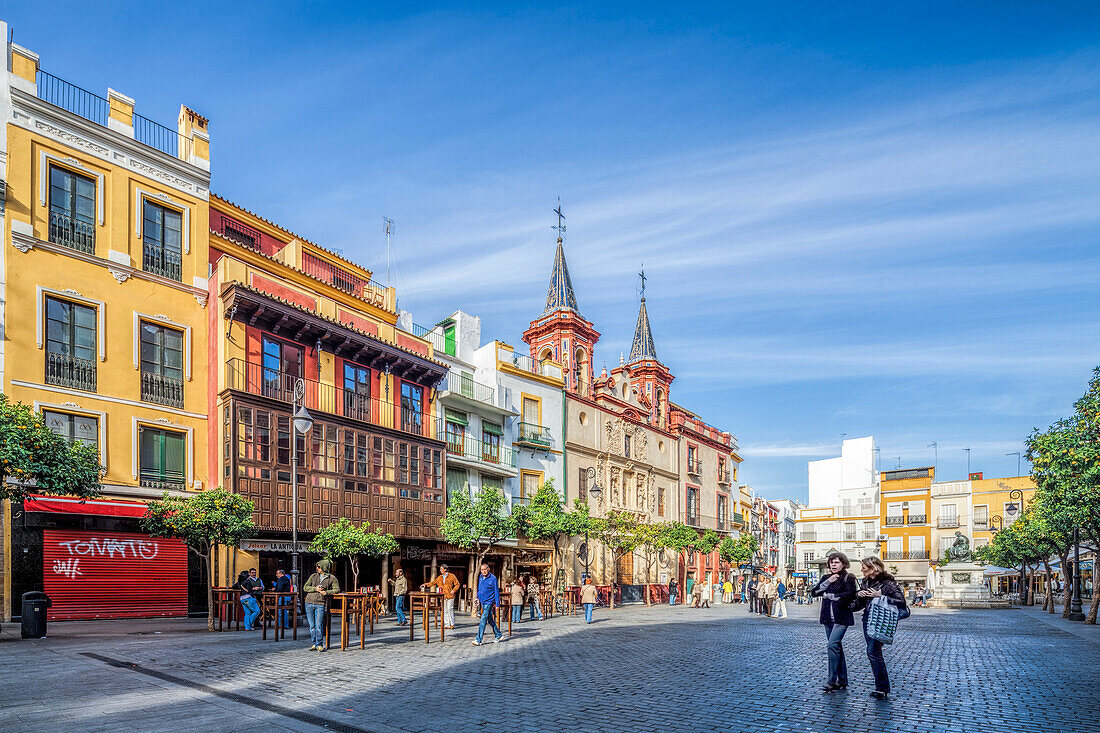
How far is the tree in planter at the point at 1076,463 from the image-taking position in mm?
20328

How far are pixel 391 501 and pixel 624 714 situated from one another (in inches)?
850

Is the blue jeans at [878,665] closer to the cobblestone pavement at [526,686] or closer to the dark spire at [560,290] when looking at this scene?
the cobblestone pavement at [526,686]

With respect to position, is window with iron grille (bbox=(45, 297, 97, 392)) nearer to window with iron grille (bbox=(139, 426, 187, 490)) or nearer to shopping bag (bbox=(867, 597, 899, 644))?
window with iron grille (bbox=(139, 426, 187, 490))

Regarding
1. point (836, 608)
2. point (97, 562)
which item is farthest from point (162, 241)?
point (836, 608)

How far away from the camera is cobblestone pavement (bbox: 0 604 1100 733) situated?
8.32 m

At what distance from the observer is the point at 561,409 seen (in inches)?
1753

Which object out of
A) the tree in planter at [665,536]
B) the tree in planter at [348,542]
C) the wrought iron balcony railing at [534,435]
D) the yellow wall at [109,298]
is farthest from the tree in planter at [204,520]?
the tree in planter at [665,536]

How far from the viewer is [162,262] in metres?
25.4

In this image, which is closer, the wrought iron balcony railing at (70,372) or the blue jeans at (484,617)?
the blue jeans at (484,617)

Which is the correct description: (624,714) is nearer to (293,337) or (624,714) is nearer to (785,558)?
(293,337)

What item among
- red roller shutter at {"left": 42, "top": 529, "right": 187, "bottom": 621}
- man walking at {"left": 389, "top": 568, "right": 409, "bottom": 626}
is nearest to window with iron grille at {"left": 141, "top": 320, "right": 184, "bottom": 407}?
red roller shutter at {"left": 42, "top": 529, "right": 187, "bottom": 621}

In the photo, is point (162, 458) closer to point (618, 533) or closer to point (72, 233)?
point (72, 233)

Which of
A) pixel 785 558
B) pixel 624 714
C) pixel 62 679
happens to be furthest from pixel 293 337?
→ pixel 785 558

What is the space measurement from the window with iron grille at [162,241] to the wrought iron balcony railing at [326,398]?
3667mm
